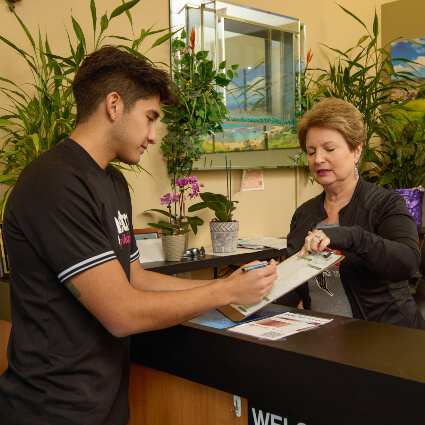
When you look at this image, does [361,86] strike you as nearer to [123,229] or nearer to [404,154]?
[404,154]

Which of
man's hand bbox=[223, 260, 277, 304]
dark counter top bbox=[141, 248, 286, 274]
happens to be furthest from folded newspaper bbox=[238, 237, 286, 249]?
man's hand bbox=[223, 260, 277, 304]

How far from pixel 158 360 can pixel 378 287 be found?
84 cm

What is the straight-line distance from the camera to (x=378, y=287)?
2002 mm

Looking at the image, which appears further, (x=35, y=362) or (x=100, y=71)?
(x=100, y=71)

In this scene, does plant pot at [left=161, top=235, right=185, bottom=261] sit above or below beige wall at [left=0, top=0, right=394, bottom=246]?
below

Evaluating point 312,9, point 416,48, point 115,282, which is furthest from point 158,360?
point 416,48

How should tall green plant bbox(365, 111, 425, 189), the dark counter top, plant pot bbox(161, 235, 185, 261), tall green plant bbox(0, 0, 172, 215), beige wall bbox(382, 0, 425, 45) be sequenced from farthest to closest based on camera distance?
beige wall bbox(382, 0, 425, 45) < tall green plant bbox(365, 111, 425, 189) < plant pot bbox(161, 235, 185, 261) < the dark counter top < tall green plant bbox(0, 0, 172, 215)

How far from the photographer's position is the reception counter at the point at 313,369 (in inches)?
45.6

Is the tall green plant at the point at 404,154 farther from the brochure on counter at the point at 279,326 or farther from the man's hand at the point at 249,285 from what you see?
the man's hand at the point at 249,285

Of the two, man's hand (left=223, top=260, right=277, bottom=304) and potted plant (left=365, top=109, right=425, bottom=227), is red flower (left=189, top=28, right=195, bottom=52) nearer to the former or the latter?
potted plant (left=365, top=109, right=425, bottom=227)

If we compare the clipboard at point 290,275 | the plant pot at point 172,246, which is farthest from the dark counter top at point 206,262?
the clipboard at point 290,275

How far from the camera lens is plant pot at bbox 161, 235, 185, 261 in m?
2.77

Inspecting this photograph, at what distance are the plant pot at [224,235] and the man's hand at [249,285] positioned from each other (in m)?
1.55

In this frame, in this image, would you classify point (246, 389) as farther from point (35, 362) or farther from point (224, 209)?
point (224, 209)
